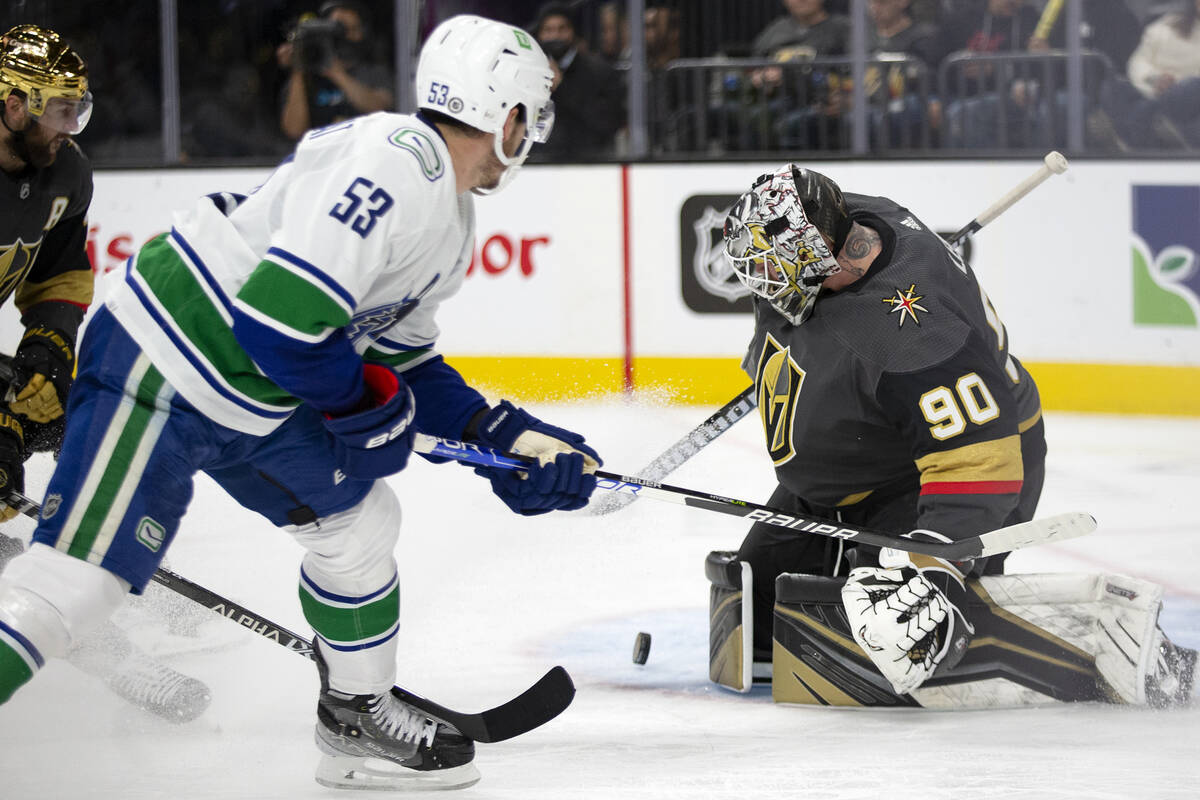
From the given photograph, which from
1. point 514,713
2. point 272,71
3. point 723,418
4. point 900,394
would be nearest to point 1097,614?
point 900,394

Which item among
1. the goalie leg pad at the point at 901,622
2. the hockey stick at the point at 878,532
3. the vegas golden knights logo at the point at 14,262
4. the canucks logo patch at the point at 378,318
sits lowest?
the goalie leg pad at the point at 901,622

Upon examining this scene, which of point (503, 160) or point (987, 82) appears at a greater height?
point (503, 160)

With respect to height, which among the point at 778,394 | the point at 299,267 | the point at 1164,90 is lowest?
the point at 778,394

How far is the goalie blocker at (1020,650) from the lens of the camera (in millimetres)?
2582

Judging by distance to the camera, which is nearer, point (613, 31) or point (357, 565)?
point (357, 565)

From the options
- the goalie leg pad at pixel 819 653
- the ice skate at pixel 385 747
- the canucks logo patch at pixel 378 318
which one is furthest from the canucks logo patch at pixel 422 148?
the goalie leg pad at pixel 819 653

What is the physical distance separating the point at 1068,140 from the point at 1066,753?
362 centimetres

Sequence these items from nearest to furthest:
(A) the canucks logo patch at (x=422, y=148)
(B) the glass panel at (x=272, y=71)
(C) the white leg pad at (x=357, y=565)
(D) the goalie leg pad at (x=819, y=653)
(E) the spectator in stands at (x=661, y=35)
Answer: (A) the canucks logo patch at (x=422, y=148) < (C) the white leg pad at (x=357, y=565) < (D) the goalie leg pad at (x=819, y=653) < (E) the spectator in stands at (x=661, y=35) < (B) the glass panel at (x=272, y=71)

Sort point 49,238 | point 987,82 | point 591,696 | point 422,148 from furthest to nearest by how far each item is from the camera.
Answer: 1. point 987,82
2. point 49,238
3. point 591,696
4. point 422,148

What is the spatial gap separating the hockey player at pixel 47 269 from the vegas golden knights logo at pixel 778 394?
3.62 ft

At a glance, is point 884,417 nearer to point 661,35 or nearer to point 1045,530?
point 1045,530

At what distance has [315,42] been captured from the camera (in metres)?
6.39

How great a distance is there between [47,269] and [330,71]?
343cm

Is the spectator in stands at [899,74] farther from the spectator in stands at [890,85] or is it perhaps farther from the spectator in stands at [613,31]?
the spectator in stands at [613,31]
